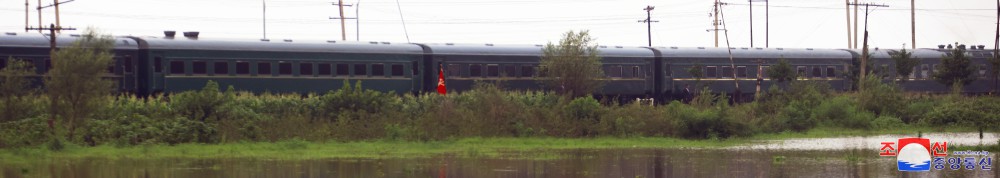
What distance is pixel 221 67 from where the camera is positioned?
1703 inches

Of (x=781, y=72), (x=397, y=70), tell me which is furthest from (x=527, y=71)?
(x=781, y=72)

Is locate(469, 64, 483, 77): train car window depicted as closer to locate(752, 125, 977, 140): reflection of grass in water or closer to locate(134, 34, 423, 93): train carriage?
locate(134, 34, 423, 93): train carriage

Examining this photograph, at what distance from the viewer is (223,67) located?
43250mm

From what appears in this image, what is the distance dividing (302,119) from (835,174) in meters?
12.4

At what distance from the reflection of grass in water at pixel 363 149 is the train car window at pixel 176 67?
15.6 m

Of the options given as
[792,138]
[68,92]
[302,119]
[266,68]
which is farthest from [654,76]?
[68,92]

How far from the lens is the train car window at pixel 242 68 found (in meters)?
43.6

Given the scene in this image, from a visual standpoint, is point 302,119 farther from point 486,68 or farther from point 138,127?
point 486,68

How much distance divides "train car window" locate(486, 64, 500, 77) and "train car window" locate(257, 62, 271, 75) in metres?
8.28

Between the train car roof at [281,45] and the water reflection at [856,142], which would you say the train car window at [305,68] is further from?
the water reflection at [856,142]

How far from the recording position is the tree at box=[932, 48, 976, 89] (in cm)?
5906

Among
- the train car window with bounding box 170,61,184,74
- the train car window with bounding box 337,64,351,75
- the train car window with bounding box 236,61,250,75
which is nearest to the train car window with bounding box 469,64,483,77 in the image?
the train car window with bounding box 337,64,351,75

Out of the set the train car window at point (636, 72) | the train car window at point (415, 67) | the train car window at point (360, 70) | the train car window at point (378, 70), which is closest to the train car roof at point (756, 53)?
the train car window at point (636, 72)

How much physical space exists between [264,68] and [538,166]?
23370 millimetres
